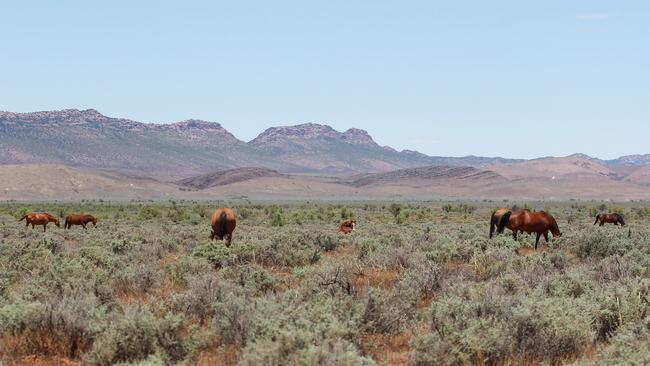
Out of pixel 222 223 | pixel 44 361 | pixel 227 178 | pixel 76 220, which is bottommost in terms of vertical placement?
pixel 227 178

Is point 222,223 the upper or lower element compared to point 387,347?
upper

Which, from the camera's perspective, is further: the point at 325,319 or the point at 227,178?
the point at 227,178

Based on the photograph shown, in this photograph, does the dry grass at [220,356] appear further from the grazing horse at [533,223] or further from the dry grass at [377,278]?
the grazing horse at [533,223]

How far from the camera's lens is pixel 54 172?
133 meters

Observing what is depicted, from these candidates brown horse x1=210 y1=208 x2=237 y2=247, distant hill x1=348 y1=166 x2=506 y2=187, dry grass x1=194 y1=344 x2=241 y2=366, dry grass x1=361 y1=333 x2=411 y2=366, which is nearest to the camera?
dry grass x1=194 y1=344 x2=241 y2=366

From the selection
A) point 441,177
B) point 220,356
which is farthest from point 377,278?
point 441,177

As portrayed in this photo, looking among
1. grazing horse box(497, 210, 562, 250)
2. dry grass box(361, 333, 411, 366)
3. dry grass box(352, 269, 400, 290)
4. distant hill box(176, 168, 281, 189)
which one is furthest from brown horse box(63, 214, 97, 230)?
distant hill box(176, 168, 281, 189)

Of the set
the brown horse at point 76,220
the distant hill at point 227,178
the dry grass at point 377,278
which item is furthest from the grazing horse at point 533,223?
the distant hill at point 227,178

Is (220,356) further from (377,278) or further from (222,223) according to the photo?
(222,223)

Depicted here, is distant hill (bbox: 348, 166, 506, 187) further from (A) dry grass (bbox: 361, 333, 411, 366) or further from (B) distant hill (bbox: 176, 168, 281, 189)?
(A) dry grass (bbox: 361, 333, 411, 366)

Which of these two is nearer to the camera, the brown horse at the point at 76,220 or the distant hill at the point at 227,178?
the brown horse at the point at 76,220

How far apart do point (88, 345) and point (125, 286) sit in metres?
3.48

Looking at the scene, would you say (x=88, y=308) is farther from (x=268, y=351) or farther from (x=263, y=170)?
(x=263, y=170)

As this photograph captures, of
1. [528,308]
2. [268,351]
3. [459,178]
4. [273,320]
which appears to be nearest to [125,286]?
[273,320]
